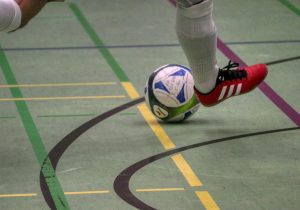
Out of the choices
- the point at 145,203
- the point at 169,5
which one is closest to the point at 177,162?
the point at 145,203

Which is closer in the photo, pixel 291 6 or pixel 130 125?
pixel 130 125

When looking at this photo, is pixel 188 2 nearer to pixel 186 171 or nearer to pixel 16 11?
pixel 16 11

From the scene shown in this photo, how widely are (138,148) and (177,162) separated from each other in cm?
38

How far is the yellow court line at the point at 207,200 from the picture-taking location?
17.4 ft

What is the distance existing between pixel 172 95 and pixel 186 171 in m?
0.94

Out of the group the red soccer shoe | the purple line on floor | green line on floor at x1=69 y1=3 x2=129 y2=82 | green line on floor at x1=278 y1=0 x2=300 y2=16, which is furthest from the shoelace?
green line on floor at x1=278 y1=0 x2=300 y2=16

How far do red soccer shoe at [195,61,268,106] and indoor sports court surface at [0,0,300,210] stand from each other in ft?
1.55

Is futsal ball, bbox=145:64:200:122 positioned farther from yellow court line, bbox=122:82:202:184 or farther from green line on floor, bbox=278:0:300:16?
green line on floor, bbox=278:0:300:16

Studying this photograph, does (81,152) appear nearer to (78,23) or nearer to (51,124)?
(51,124)

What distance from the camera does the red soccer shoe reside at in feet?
18.7

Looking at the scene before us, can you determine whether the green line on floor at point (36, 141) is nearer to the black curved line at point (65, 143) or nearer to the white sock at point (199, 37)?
the black curved line at point (65, 143)

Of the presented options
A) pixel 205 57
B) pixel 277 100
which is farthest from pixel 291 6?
pixel 205 57

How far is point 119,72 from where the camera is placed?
26.6ft

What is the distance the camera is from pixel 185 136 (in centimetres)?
658
